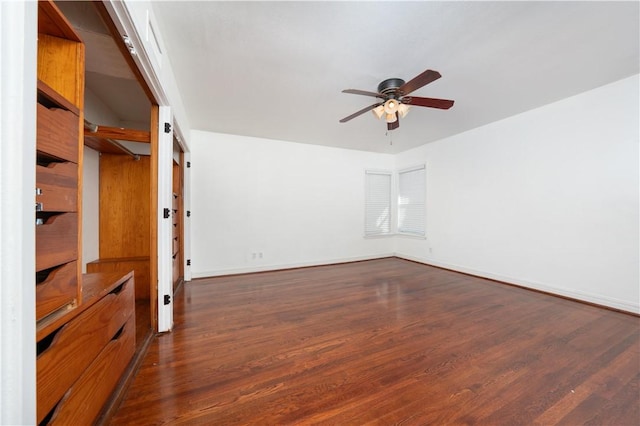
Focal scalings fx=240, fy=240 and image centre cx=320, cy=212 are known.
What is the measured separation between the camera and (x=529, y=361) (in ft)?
6.22

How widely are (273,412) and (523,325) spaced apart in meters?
2.62

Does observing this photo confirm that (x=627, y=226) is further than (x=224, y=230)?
No

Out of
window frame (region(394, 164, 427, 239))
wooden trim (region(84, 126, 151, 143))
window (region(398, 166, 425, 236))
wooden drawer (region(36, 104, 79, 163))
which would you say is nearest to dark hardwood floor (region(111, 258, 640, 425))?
wooden drawer (region(36, 104, 79, 163))

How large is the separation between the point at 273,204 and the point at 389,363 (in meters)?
3.49

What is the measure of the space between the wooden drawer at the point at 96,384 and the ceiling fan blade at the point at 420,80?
2.84 metres

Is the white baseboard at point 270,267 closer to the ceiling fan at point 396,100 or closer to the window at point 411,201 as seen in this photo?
the window at point 411,201

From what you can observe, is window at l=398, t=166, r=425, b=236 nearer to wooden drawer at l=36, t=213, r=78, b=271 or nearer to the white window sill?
the white window sill

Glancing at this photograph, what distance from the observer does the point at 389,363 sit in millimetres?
1868

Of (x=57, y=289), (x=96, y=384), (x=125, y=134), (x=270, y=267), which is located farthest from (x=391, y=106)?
(x=270, y=267)

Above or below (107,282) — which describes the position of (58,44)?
above

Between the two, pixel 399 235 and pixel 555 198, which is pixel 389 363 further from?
pixel 399 235

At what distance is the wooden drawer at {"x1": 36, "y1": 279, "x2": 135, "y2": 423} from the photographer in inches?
33.6

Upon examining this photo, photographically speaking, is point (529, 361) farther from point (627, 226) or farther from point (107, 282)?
point (107, 282)

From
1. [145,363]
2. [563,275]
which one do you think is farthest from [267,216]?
[563,275]
